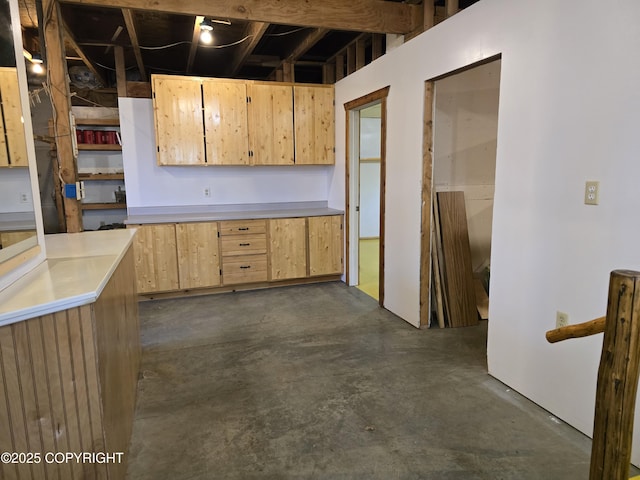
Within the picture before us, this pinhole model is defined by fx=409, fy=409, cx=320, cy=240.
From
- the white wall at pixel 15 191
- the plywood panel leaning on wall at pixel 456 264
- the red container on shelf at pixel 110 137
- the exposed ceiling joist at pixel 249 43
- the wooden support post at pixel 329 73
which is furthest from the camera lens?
the red container on shelf at pixel 110 137

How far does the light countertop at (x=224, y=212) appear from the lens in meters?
4.55

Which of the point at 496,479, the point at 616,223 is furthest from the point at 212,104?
the point at 496,479

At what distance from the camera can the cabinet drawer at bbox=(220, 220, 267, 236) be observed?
4.63 meters

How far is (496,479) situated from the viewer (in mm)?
1846

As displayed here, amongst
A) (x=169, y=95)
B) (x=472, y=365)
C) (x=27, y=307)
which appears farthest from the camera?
(x=169, y=95)

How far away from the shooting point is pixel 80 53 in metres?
4.62

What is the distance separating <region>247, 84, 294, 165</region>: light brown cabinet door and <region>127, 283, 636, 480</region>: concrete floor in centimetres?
214

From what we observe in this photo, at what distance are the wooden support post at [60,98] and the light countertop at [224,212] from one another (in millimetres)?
901

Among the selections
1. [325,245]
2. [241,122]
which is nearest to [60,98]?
[241,122]

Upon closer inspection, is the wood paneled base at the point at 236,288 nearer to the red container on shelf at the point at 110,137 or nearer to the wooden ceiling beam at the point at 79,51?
the red container on shelf at the point at 110,137

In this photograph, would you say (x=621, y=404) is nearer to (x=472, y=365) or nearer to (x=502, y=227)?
(x=502, y=227)

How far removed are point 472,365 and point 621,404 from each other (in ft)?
6.34

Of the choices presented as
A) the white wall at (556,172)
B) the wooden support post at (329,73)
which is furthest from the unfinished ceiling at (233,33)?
the white wall at (556,172)

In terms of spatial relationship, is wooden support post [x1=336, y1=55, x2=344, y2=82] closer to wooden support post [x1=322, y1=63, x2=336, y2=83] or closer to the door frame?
wooden support post [x1=322, y1=63, x2=336, y2=83]
